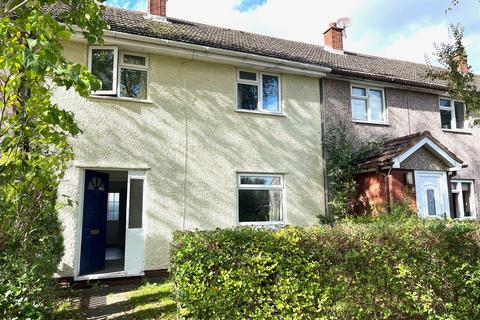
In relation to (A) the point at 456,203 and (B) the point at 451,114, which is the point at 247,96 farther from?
(A) the point at 456,203

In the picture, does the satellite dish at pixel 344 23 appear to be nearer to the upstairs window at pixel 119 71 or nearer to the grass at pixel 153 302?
the upstairs window at pixel 119 71

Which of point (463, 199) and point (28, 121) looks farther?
point (463, 199)

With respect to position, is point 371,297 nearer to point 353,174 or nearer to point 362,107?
point 353,174

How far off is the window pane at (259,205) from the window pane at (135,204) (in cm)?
277

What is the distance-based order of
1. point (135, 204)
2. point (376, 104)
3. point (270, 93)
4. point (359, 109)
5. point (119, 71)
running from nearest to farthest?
point (135, 204)
point (119, 71)
point (270, 93)
point (359, 109)
point (376, 104)

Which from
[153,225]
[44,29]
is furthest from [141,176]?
[44,29]

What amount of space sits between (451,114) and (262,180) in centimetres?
896

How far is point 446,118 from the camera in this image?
1329cm

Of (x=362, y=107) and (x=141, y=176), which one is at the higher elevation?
(x=362, y=107)

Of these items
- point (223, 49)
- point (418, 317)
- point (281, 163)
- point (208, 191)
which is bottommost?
point (418, 317)

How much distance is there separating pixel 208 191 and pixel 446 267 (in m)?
5.74

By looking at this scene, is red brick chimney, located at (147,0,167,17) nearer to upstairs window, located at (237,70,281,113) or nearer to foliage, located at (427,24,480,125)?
upstairs window, located at (237,70,281,113)

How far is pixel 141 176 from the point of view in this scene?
332 inches

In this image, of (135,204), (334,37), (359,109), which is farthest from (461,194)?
(135,204)
